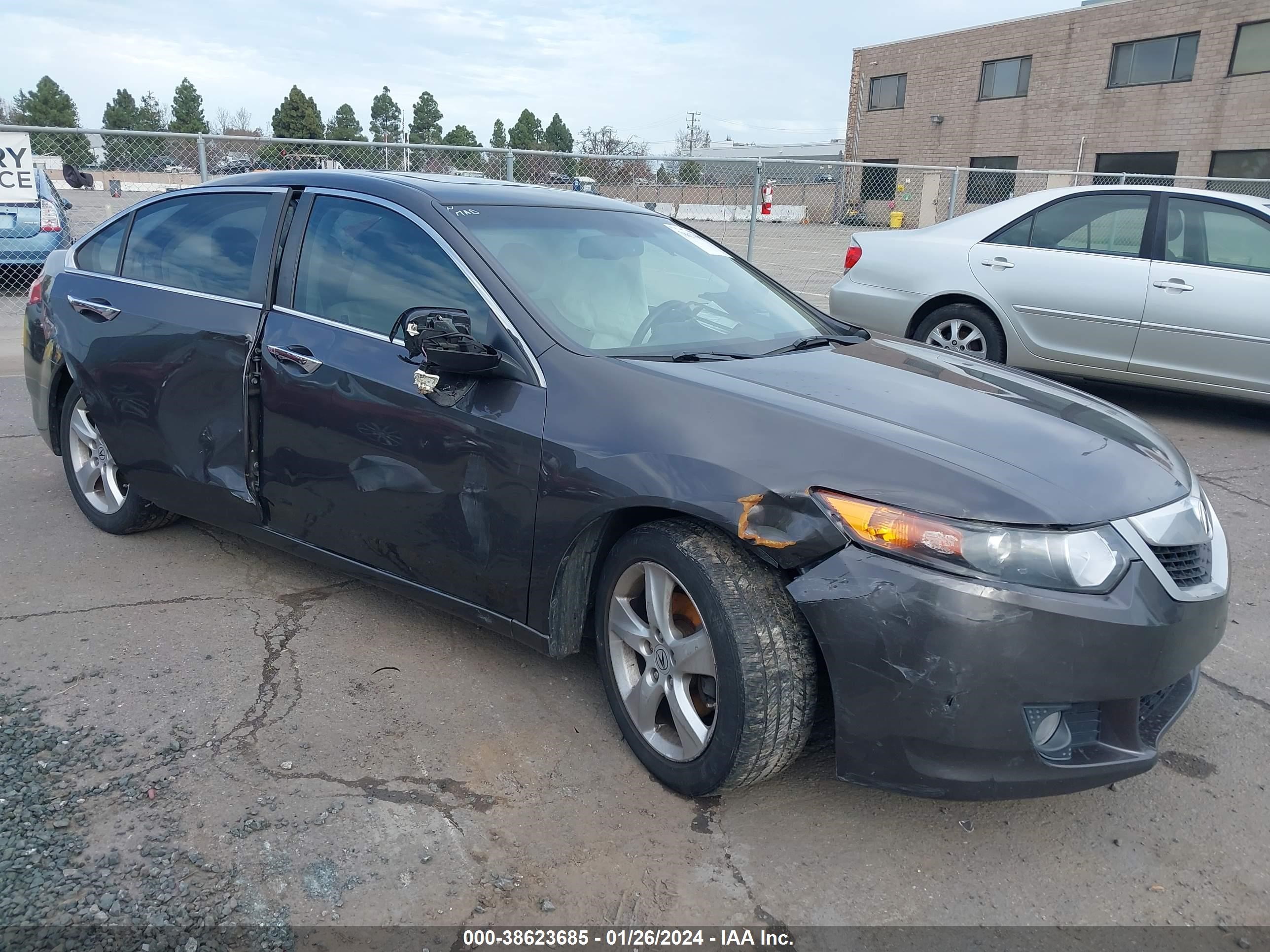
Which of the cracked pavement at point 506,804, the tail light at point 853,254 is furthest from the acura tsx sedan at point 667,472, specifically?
the tail light at point 853,254

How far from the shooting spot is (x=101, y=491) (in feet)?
14.9

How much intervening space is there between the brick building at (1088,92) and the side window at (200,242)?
101 ft

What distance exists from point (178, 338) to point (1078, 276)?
5844 mm

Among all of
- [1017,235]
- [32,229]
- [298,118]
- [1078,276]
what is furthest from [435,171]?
[298,118]

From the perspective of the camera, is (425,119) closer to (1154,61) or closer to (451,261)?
(1154,61)

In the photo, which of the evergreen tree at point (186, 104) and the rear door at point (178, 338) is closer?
the rear door at point (178, 338)

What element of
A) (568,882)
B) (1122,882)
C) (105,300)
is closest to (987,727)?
(1122,882)

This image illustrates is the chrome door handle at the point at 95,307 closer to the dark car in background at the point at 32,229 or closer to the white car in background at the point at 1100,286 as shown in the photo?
the white car in background at the point at 1100,286

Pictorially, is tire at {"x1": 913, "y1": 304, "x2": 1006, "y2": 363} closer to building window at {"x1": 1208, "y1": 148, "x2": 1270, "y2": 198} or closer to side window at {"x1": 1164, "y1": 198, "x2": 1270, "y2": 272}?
side window at {"x1": 1164, "y1": 198, "x2": 1270, "y2": 272}

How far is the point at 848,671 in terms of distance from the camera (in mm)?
2328

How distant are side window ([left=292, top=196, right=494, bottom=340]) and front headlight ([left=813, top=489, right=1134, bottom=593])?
1.40m

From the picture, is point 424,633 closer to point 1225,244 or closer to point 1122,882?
point 1122,882

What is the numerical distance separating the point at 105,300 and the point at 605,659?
279 cm

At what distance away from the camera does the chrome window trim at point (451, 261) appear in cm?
293
